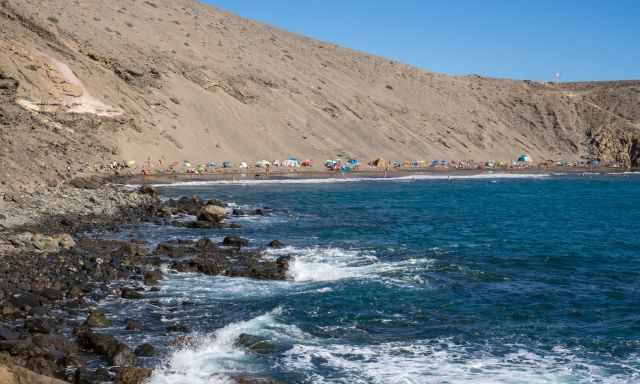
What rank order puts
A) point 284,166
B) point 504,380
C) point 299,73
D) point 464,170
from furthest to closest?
point 299,73 → point 464,170 → point 284,166 → point 504,380

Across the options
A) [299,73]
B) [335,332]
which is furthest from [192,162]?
[335,332]

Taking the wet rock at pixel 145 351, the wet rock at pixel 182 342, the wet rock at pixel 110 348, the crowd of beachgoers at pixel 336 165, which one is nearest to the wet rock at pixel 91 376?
the wet rock at pixel 110 348

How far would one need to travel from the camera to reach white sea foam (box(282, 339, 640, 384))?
42.0 ft

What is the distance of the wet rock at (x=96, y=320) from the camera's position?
15.3 metres

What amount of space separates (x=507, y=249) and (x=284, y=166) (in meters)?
44.5

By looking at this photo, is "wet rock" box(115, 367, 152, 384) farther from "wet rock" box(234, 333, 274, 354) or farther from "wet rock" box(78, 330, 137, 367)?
"wet rock" box(234, 333, 274, 354)

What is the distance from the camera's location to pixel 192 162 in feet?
211

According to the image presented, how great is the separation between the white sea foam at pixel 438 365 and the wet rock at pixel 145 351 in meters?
2.76

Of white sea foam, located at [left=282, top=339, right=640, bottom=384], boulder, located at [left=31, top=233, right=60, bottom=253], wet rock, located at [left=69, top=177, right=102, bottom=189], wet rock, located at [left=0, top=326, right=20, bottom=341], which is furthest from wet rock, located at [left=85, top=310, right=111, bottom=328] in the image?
wet rock, located at [left=69, top=177, right=102, bottom=189]

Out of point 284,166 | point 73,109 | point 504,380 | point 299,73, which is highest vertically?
point 299,73

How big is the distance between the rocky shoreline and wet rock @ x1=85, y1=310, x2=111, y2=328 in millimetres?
22

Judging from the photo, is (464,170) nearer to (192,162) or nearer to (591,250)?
(192,162)

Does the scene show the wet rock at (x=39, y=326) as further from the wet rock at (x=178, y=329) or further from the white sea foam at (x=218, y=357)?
the white sea foam at (x=218, y=357)

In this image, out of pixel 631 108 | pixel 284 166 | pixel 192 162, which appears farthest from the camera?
pixel 631 108
